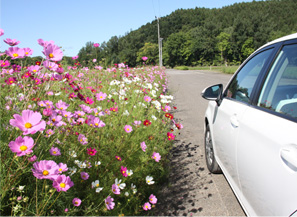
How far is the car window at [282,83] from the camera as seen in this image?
59.6 inches

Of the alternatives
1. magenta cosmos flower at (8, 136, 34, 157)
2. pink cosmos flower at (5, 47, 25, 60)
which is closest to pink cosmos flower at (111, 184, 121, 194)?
magenta cosmos flower at (8, 136, 34, 157)

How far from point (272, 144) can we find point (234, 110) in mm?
843

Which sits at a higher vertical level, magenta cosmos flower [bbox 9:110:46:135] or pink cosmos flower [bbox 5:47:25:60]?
pink cosmos flower [bbox 5:47:25:60]

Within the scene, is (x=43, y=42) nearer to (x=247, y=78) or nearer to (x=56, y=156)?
(x=56, y=156)

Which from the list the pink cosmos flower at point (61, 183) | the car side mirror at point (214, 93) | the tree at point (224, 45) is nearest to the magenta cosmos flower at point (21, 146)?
the pink cosmos flower at point (61, 183)

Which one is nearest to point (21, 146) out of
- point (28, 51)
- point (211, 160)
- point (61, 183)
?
point (61, 183)

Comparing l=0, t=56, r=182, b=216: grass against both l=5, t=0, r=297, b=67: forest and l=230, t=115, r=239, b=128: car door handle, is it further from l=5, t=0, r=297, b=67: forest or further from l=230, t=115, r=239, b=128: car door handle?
l=5, t=0, r=297, b=67: forest

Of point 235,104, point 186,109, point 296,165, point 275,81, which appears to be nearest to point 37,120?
point 296,165

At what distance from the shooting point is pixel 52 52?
1474 mm

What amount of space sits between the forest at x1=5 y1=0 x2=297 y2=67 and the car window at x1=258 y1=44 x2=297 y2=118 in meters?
52.4

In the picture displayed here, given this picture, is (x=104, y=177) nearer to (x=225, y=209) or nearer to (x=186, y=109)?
(x=225, y=209)

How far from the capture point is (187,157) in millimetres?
3633

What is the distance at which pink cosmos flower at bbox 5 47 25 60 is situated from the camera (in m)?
1.47

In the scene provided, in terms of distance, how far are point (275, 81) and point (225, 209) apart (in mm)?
1358
